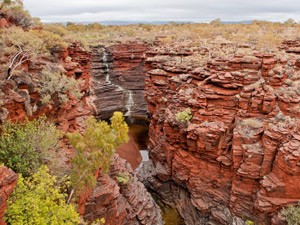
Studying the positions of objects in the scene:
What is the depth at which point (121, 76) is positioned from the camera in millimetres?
46156

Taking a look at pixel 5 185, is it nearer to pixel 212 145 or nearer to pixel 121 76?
pixel 212 145

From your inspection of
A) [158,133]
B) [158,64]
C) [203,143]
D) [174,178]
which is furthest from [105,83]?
[203,143]

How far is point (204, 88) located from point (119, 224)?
1059 centimetres

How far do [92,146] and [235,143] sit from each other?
9.35 m

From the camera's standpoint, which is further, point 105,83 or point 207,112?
point 105,83

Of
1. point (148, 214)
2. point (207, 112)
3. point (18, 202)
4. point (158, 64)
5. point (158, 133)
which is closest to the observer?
point (18, 202)

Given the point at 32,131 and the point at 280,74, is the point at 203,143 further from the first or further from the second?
the point at 32,131

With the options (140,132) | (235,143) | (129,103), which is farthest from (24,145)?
(129,103)

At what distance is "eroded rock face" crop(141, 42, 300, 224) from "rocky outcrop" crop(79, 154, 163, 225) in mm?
3887

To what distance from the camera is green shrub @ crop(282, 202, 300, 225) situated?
48.3 ft

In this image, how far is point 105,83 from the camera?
4438cm

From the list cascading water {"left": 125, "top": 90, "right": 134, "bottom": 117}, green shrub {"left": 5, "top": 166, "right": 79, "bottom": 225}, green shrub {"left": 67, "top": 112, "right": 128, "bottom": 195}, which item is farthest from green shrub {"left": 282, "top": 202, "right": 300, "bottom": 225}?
cascading water {"left": 125, "top": 90, "right": 134, "bottom": 117}

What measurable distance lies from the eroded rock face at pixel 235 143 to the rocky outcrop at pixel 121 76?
68.9ft

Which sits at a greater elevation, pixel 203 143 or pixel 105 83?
pixel 203 143
